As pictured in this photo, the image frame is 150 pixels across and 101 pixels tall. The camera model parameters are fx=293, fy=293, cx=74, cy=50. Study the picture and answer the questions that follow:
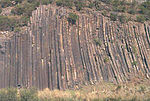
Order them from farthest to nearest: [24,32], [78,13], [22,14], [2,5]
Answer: [2,5] → [22,14] → [78,13] → [24,32]

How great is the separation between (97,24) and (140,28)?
5.47 m

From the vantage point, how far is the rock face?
2786cm

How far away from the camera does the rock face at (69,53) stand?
1097 inches

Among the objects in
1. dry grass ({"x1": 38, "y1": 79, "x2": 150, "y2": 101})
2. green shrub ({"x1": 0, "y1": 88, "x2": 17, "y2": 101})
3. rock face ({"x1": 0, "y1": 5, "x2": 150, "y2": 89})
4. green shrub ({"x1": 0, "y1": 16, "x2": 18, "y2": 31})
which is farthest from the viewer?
green shrub ({"x1": 0, "y1": 16, "x2": 18, "y2": 31})

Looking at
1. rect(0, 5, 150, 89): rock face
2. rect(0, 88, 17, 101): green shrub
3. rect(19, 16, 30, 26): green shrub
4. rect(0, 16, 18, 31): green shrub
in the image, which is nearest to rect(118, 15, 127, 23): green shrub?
rect(0, 5, 150, 89): rock face

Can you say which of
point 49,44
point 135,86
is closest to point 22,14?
point 49,44

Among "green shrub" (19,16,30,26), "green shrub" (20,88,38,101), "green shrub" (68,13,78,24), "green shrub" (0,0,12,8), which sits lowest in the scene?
"green shrub" (20,88,38,101)

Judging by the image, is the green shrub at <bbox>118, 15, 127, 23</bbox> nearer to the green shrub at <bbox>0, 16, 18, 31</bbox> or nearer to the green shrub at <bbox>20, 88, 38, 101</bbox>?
the green shrub at <bbox>0, 16, 18, 31</bbox>

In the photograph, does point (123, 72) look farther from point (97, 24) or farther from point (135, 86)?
point (97, 24)

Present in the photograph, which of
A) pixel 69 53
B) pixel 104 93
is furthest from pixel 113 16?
pixel 104 93

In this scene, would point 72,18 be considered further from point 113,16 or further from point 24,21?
point 113,16

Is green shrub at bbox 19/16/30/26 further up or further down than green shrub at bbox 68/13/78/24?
further up

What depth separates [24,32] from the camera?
30531 mm

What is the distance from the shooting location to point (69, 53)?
2892cm
